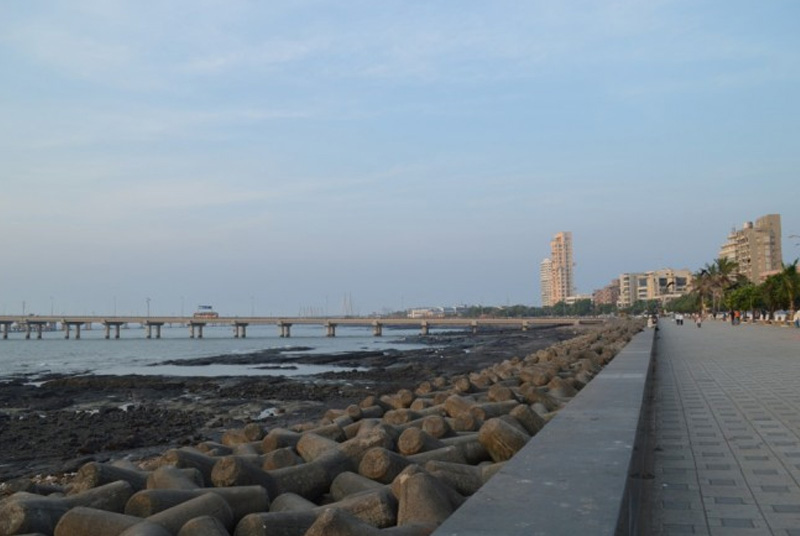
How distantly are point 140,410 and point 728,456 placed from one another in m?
17.3

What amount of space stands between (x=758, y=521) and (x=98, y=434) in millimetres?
14230

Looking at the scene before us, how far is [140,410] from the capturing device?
20.0m

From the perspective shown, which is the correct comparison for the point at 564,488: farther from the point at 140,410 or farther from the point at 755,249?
the point at 755,249

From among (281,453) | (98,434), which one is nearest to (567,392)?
(281,453)

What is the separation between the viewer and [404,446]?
232 inches

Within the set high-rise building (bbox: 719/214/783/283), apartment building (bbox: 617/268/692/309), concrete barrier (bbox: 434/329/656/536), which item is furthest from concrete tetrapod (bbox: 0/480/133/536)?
apartment building (bbox: 617/268/692/309)

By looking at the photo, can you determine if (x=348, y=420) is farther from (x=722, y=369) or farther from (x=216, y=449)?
(x=722, y=369)

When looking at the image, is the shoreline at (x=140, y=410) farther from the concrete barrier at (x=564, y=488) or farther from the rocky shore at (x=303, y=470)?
the concrete barrier at (x=564, y=488)

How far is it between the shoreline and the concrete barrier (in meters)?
4.87

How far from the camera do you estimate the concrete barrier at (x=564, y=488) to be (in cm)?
277

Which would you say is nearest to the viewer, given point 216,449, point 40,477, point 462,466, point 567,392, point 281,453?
point 462,466

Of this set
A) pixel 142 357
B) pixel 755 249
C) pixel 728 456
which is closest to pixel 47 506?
pixel 728 456

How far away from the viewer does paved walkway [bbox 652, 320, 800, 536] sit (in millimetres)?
4266

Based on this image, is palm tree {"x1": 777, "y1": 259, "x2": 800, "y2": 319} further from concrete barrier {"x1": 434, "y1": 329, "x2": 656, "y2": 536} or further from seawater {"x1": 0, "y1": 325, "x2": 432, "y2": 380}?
concrete barrier {"x1": 434, "y1": 329, "x2": 656, "y2": 536}
